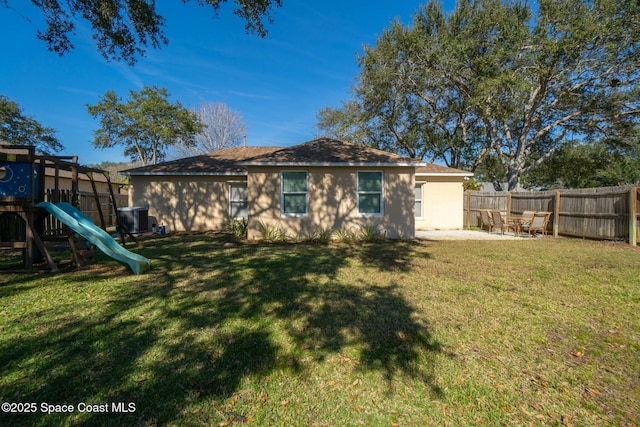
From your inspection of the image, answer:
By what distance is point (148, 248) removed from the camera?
809 centimetres

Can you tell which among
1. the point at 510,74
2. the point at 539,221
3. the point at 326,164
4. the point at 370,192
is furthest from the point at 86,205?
the point at 510,74

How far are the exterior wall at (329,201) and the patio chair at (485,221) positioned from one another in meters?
4.71

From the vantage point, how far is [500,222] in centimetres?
1148

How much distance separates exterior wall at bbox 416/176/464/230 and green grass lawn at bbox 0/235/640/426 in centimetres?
824

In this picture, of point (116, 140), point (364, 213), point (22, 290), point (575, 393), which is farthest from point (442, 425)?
point (116, 140)

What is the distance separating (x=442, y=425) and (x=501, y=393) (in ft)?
2.30

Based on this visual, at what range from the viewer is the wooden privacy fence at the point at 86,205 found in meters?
6.46

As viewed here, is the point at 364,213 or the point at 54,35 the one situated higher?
the point at 54,35

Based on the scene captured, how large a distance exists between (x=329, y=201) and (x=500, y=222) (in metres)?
7.57

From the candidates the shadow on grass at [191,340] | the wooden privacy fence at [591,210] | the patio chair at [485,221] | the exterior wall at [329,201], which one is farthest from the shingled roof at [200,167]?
the wooden privacy fence at [591,210]

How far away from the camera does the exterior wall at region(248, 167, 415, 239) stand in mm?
9617

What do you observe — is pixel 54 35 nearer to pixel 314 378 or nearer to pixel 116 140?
pixel 314 378

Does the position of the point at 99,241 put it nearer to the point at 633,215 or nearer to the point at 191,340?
the point at 191,340

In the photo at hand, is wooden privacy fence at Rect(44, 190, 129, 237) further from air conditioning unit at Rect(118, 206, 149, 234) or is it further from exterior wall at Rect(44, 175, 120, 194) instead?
exterior wall at Rect(44, 175, 120, 194)
